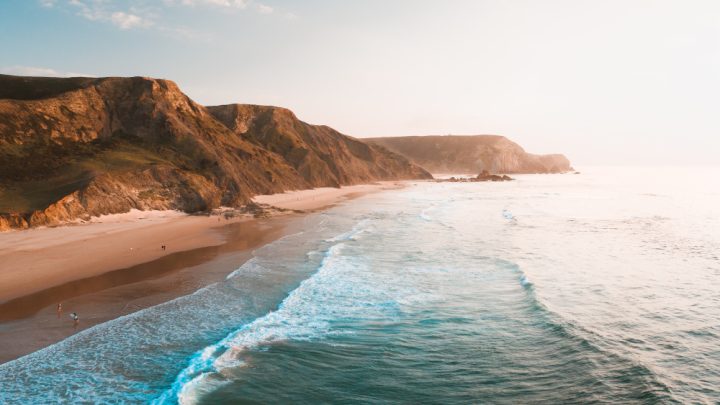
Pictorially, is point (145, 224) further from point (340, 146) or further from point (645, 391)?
point (340, 146)

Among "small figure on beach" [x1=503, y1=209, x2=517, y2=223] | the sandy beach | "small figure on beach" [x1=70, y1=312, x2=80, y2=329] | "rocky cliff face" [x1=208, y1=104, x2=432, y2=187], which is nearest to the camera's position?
"small figure on beach" [x1=70, y1=312, x2=80, y2=329]

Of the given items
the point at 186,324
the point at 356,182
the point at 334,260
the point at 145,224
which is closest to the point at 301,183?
the point at 356,182

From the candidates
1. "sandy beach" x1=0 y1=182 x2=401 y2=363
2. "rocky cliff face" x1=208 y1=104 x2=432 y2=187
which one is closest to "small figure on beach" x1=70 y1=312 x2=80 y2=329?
"sandy beach" x1=0 y1=182 x2=401 y2=363

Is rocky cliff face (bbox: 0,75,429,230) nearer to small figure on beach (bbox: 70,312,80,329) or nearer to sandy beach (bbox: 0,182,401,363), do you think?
sandy beach (bbox: 0,182,401,363)

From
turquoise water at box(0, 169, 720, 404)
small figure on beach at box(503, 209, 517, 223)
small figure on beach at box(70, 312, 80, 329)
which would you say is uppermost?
small figure on beach at box(503, 209, 517, 223)

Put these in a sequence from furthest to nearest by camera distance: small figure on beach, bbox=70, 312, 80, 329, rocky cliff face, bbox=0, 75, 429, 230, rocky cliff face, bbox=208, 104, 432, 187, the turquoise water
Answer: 1. rocky cliff face, bbox=208, 104, 432, 187
2. rocky cliff face, bbox=0, 75, 429, 230
3. small figure on beach, bbox=70, 312, 80, 329
4. the turquoise water

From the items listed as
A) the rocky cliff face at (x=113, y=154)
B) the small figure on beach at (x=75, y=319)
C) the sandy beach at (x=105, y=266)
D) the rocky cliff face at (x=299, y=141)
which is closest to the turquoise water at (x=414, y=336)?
the small figure on beach at (x=75, y=319)

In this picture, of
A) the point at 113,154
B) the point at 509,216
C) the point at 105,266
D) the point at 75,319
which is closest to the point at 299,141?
the point at 113,154
